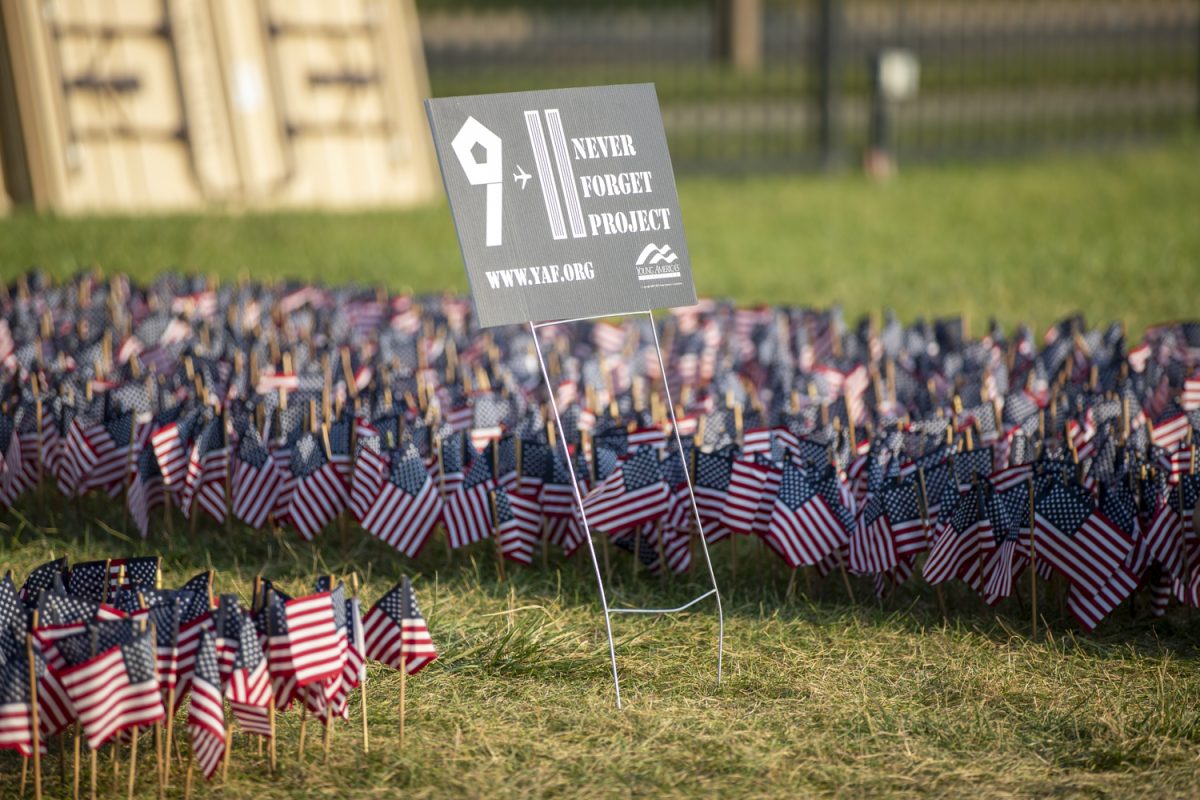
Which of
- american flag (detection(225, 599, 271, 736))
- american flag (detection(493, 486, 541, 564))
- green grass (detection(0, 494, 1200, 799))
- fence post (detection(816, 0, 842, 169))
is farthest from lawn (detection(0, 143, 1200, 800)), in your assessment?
fence post (detection(816, 0, 842, 169))

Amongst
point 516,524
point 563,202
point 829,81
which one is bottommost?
point 516,524

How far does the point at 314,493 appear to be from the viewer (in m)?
5.89

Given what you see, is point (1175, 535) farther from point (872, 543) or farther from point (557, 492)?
point (557, 492)

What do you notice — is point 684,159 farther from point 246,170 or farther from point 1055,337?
point 1055,337

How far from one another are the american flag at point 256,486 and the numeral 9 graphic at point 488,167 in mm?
1831

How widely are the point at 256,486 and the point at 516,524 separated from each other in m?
1.12

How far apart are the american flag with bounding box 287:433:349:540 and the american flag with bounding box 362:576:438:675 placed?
5.42 ft

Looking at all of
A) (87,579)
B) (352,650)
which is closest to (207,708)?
(352,650)

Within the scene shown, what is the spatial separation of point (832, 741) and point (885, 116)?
15.0m

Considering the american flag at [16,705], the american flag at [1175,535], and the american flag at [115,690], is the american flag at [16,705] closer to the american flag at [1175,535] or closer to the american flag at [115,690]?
the american flag at [115,690]

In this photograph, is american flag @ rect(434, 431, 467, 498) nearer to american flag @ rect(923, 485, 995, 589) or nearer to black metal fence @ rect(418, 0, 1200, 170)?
american flag @ rect(923, 485, 995, 589)

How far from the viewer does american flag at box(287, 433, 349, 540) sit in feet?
19.3

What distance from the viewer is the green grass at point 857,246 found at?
11500 millimetres

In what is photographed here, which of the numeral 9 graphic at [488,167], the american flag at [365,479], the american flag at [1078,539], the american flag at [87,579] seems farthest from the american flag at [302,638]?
the american flag at [1078,539]
